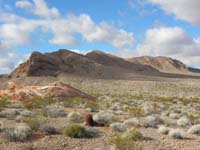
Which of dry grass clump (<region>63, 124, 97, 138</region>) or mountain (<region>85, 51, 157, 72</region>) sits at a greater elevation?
mountain (<region>85, 51, 157, 72</region>)

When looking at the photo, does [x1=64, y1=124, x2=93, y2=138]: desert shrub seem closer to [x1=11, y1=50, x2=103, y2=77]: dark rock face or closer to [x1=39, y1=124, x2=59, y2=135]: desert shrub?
[x1=39, y1=124, x2=59, y2=135]: desert shrub

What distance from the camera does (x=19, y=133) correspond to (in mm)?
14500

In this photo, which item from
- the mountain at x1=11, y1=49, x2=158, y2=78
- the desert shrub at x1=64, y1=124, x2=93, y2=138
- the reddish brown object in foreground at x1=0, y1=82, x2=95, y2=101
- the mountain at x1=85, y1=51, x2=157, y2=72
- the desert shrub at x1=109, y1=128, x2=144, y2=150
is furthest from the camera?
the mountain at x1=85, y1=51, x2=157, y2=72

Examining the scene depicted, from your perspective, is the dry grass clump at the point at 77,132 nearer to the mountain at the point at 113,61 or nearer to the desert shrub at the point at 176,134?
the desert shrub at the point at 176,134

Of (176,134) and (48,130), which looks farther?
(48,130)

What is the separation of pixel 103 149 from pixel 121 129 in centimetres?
409

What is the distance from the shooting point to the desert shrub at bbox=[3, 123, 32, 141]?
14391 mm

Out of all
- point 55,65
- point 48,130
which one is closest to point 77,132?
point 48,130

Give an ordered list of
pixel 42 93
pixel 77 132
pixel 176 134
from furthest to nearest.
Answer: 1. pixel 42 93
2. pixel 176 134
3. pixel 77 132

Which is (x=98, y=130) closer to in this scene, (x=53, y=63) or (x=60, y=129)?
(x=60, y=129)

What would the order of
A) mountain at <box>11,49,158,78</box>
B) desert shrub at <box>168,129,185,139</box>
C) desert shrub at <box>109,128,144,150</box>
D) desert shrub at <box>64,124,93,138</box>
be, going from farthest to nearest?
mountain at <box>11,49,158,78</box> < desert shrub at <box>168,129,185,139</box> < desert shrub at <box>64,124,93,138</box> < desert shrub at <box>109,128,144,150</box>

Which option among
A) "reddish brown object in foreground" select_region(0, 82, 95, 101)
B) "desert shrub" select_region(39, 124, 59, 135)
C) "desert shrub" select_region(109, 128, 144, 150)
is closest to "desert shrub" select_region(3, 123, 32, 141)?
"desert shrub" select_region(39, 124, 59, 135)

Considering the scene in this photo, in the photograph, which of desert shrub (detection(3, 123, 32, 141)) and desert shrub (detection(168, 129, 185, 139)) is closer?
desert shrub (detection(3, 123, 32, 141))

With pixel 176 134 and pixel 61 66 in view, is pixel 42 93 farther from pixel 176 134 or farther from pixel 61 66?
pixel 61 66
